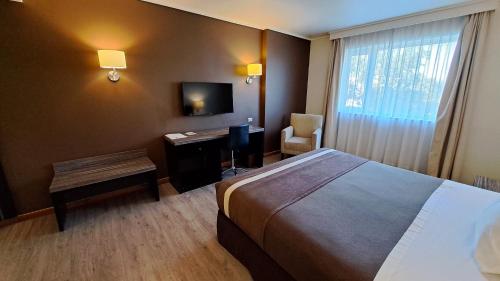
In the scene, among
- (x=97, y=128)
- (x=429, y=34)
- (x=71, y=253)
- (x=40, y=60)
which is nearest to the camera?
(x=71, y=253)

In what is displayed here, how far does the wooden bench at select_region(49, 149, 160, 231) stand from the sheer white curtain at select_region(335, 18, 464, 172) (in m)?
3.53

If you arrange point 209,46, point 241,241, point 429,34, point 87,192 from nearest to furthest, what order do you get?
point 241,241 → point 87,192 → point 429,34 → point 209,46

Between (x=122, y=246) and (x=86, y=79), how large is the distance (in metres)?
1.85

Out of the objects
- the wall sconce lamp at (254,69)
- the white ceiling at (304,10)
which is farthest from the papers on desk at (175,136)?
the white ceiling at (304,10)

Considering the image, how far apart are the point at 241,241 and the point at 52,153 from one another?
2.29m

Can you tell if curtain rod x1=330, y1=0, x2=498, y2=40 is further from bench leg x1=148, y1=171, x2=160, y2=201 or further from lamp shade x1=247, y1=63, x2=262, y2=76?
bench leg x1=148, y1=171, x2=160, y2=201

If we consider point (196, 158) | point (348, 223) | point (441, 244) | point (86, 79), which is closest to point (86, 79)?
point (86, 79)

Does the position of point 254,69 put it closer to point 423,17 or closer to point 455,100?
point 423,17

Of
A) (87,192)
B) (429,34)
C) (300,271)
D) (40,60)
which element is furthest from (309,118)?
(40,60)

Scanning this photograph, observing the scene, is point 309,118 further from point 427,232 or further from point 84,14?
point 84,14

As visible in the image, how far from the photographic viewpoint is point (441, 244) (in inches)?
42.3

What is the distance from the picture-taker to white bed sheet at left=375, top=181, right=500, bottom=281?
0.90 metres

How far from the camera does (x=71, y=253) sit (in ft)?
5.86

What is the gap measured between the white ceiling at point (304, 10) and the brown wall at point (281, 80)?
0.45 meters
